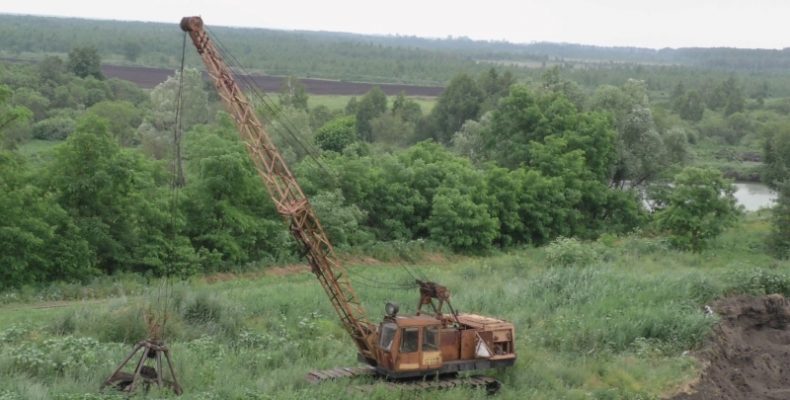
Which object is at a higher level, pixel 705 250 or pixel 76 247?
pixel 76 247

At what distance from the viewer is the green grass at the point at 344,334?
19.4 meters

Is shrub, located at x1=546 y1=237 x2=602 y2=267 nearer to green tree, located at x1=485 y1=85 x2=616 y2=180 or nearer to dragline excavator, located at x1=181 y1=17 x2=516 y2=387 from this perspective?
green tree, located at x1=485 y1=85 x2=616 y2=180

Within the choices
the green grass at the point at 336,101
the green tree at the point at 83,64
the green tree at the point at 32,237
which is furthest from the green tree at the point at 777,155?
the green tree at the point at 83,64

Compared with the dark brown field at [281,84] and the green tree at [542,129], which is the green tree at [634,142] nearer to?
the green tree at [542,129]

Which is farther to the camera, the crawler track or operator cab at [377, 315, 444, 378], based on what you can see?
operator cab at [377, 315, 444, 378]

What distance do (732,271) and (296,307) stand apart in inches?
587

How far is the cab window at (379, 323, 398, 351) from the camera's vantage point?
64.1 feet

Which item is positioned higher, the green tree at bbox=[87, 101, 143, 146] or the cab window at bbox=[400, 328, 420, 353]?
the cab window at bbox=[400, 328, 420, 353]

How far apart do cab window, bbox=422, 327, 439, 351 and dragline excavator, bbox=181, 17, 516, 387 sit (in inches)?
0.9

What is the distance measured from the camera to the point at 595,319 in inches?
1017

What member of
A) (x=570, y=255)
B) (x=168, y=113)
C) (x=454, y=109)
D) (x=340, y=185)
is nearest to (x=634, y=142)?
(x=570, y=255)

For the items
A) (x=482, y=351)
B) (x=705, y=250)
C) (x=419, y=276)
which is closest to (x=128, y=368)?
(x=482, y=351)

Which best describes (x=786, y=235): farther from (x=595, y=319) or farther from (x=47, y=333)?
(x=47, y=333)

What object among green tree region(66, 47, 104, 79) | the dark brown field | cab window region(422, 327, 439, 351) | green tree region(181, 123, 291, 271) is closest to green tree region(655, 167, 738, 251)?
green tree region(181, 123, 291, 271)
